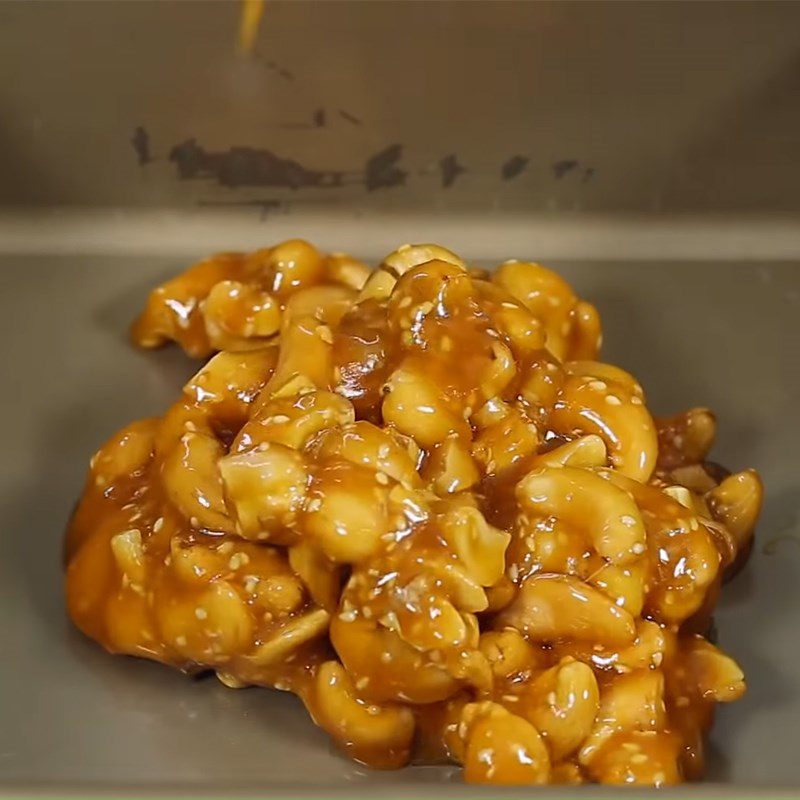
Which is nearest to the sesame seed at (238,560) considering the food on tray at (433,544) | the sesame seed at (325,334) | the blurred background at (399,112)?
the food on tray at (433,544)

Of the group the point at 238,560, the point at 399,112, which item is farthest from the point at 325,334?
the point at 399,112

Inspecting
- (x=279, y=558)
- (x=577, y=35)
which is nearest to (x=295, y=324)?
(x=279, y=558)

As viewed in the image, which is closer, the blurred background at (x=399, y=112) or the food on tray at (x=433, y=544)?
the food on tray at (x=433, y=544)

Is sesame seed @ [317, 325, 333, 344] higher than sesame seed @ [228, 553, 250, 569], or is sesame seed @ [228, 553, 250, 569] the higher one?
sesame seed @ [317, 325, 333, 344]

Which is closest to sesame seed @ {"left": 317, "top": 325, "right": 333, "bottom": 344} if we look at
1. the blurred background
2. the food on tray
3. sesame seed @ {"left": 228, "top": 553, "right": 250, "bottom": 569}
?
the food on tray

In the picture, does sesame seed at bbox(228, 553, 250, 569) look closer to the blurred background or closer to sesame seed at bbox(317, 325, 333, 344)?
sesame seed at bbox(317, 325, 333, 344)

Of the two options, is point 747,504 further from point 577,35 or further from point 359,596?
point 577,35

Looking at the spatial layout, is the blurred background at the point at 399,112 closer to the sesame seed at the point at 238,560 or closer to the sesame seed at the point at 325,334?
the sesame seed at the point at 325,334

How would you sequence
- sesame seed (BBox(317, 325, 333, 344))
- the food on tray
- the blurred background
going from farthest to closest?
the blurred background < sesame seed (BBox(317, 325, 333, 344)) < the food on tray

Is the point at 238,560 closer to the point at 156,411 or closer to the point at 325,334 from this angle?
the point at 325,334
